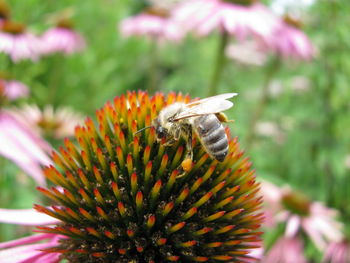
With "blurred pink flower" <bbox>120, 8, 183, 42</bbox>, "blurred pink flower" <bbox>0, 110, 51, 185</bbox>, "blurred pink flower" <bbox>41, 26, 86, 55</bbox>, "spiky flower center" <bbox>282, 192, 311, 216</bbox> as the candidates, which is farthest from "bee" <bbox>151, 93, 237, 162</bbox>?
"blurred pink flower" <bbox>41, 26, 86, 55</bbox>

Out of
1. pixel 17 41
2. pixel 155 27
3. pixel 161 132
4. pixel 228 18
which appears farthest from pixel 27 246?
pixel 155 27

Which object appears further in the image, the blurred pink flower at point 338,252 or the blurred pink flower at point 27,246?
the blurred pink flower at point 338,252

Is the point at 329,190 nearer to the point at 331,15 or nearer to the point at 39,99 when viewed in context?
the point at 331,15

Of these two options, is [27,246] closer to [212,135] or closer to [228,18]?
[212,135]

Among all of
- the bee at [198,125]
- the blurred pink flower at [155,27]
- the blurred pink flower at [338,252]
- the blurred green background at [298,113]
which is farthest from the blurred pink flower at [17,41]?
the blurred pink flower at [338,252]

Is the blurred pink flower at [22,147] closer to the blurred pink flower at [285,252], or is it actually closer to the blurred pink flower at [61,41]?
the blurred pink flower at [285,252]

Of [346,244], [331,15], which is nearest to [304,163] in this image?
[346,244]

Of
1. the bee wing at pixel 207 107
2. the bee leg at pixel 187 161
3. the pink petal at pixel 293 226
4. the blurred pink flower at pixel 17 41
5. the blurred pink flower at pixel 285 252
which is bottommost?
the blurred pink flower at pixel 285 252

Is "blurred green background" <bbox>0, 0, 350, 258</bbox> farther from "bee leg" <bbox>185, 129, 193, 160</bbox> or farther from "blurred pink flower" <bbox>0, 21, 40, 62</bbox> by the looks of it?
"bee leg" <bbox>185, 129, 193, 160</bbox>
